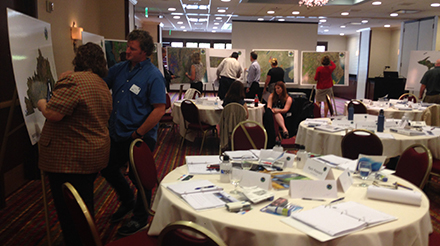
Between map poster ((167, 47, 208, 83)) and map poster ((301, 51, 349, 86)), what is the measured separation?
10.6ft

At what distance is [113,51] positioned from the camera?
19.9 ft

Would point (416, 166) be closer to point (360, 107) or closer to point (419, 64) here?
point (360, 107)

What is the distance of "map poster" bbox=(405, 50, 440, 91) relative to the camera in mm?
10023

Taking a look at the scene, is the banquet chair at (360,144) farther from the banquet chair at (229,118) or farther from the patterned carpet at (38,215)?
the banquet chair at (229,118)

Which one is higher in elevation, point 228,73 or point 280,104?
point 228,73

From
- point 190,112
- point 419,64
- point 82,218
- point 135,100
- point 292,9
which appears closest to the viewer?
point 82,218

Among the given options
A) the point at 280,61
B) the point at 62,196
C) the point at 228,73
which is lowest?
the point at 62,196

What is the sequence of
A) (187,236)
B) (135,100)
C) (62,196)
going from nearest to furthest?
(187,236), (62,196), (135,100)

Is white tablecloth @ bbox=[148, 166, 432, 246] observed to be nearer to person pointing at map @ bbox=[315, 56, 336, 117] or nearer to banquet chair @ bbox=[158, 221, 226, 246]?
banquet chair @ bbox=[158, 221, 226, 246]

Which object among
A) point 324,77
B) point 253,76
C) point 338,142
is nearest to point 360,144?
point 338,142

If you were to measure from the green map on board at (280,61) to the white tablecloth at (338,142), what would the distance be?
682 cm

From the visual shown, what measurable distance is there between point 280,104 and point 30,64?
397 cm

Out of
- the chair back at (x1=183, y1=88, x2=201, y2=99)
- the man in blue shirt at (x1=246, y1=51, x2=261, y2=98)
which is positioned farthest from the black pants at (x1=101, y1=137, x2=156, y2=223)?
the man in blue shirt at (x1=246, y1=51, x2=261, y2=98)

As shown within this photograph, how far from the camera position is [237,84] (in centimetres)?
521
